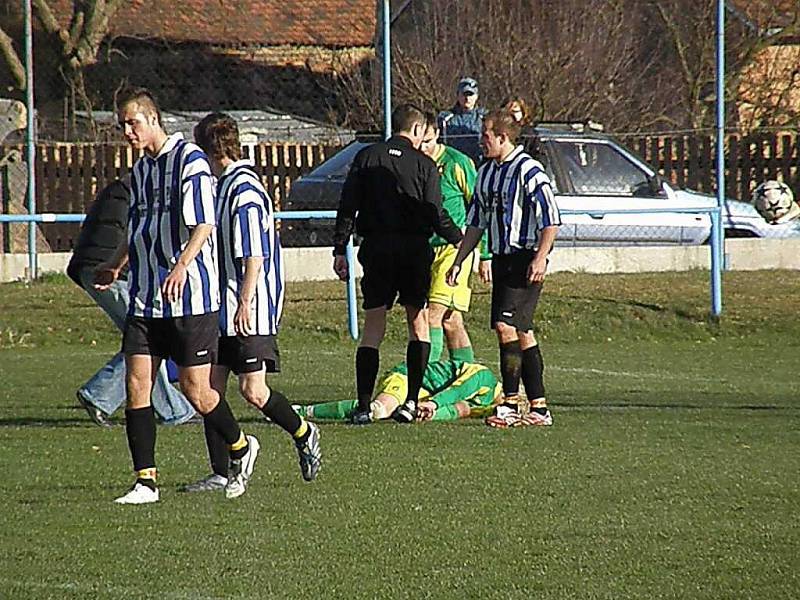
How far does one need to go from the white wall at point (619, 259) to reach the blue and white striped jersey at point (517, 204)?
680cm

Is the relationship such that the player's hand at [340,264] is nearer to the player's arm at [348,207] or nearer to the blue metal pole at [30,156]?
the player's arm at [348,207]

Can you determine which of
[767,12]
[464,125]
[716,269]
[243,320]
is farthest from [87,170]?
[243,320]

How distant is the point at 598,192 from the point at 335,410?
8237 millimetres

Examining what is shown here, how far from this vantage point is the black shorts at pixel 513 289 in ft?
33.6

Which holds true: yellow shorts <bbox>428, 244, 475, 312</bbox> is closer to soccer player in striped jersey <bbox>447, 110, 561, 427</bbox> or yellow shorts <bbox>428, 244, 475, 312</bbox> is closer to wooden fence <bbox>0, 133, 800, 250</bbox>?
soccer player in striped jersey <bbox>447, 110, 561, 427</bbox>

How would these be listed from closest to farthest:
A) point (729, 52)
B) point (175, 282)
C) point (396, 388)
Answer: point (175, 282) → point (396, 388) → point (729, 52)

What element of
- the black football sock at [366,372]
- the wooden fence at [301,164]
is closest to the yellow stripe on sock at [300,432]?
the black football sock at [366,372]

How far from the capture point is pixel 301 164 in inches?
747

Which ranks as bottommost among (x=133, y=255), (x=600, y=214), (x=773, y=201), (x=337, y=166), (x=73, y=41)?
(x=133, y=255)

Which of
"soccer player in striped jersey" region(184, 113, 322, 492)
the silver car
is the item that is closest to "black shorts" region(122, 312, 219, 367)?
"soccer player in striped jersey" region(184, 113, 322, 492)

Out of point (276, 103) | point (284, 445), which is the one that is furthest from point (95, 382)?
point (276, 103)

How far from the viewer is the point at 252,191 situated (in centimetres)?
808

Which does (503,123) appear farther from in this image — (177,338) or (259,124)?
(259,124)

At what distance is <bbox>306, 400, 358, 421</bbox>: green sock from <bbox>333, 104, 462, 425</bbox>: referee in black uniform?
0.11 metres
